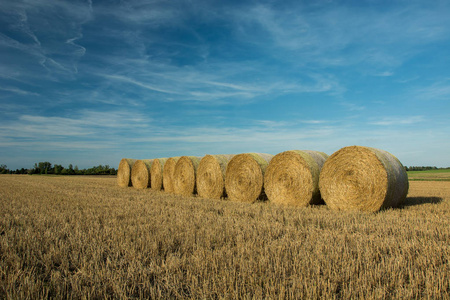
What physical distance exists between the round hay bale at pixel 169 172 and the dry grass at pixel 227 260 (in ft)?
24.8

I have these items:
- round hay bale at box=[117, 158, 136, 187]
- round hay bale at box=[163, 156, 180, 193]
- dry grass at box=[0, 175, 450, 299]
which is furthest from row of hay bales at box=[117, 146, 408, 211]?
round hay bale at box=[117, 158, 136, 187]

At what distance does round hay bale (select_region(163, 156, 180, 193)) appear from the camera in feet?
42.6

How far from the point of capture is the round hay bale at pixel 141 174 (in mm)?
15164

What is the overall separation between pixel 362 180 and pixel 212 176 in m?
5.16

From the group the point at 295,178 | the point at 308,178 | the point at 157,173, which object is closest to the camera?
the point at 308,178

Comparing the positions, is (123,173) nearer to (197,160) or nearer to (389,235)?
(197,160)

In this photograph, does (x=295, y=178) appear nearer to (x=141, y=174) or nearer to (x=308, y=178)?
(x=308, y=178)

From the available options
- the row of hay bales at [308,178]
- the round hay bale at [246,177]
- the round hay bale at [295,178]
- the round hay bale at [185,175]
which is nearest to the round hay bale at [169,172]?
the round hay bale at [185,175]

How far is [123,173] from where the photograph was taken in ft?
56.9

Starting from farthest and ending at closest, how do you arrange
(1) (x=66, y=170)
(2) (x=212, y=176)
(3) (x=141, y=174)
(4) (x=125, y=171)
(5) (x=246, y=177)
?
(1) (x=66, y=170) < (4) (x=125, y=171) < (3) (x=141, y=174) < (2) (x=212, y=176) < (5) (x=246, y=177)

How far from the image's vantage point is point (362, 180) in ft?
23.2

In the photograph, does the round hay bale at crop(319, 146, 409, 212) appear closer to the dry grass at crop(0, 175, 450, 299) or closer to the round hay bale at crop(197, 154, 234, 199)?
the dry grass at crop(0, 175, 450, 299)

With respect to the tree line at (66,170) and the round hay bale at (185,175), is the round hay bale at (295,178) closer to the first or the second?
the round hay bale at (185,175)

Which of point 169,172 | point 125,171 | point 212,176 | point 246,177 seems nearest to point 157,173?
point 169,172
